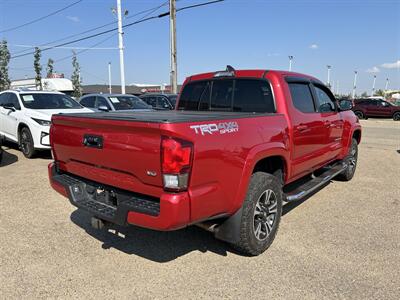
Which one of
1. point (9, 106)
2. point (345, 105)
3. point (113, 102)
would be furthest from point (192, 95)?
point (113, 102)

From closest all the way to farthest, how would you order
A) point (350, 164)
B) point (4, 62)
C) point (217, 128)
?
1. point (217, 128)
2. point (350, 164)
3. point (4, 62)

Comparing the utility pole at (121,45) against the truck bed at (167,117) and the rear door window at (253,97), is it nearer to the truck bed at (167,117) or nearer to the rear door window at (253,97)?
the rear door window at (253,97)

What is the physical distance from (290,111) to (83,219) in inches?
118

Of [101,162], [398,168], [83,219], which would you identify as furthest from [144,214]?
[398,168]

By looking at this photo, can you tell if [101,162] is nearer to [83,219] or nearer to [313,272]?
[83,219]

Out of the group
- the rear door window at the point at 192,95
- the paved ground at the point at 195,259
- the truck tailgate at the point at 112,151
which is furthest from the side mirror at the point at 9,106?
the truck tailgate at the point at 112,151

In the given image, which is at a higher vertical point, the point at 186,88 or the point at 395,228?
the point at 186,88

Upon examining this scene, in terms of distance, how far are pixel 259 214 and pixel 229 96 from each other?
1671 millimetres

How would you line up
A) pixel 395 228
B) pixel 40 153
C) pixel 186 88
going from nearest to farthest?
pixel 395 228 → pixel 186 88 → pixel 40 153

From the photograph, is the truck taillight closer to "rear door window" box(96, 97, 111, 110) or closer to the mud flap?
the mud flap

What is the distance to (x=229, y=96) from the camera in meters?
4.61

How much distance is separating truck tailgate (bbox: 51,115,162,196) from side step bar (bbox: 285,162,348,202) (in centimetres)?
197

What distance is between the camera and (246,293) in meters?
3.04

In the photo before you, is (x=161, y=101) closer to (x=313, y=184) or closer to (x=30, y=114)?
(x=30, y=114)
